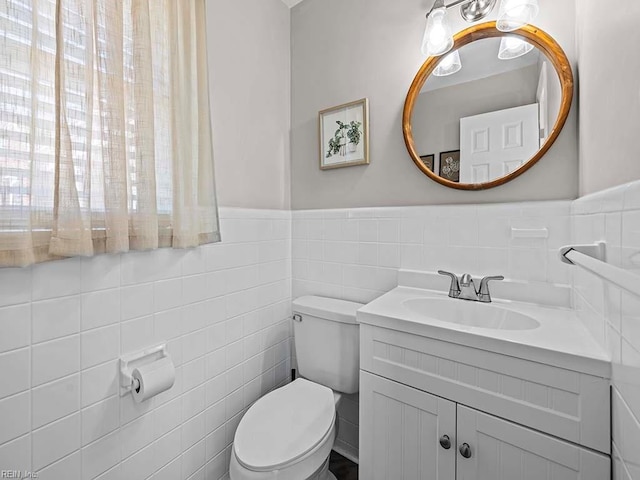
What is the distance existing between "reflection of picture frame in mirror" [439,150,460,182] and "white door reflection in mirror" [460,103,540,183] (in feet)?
0.06

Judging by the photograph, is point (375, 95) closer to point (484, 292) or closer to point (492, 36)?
point (492, 36)

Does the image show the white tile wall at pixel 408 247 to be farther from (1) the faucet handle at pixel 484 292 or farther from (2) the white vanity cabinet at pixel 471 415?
(2) the white vanity cabinet at pixel 471 415

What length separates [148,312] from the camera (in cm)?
109

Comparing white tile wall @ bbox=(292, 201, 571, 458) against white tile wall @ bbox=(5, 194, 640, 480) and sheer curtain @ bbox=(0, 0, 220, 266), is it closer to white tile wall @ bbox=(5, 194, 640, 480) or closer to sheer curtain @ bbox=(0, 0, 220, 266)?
white tile wall @ bbox=(5, 194, 640, 480)

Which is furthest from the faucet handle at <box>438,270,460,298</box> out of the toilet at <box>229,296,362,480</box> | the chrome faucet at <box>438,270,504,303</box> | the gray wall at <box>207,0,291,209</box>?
the gray wall at <box>207,0,291,209</box>

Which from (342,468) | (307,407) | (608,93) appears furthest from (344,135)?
(342,468)

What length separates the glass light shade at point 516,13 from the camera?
1.09 m

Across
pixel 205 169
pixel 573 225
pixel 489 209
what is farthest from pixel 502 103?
pixel 205 169

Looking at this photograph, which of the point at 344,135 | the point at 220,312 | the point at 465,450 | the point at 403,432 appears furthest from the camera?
the point at 344,135

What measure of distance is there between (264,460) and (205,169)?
42.7 inches

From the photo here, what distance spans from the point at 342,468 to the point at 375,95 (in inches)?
74.4

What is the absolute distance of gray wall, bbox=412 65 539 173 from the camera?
46.8 inches

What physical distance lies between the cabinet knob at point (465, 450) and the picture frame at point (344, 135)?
1.22 meters

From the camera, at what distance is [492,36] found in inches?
48.5
